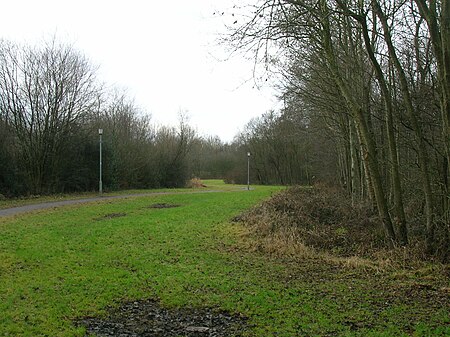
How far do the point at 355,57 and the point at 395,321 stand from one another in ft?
30.1

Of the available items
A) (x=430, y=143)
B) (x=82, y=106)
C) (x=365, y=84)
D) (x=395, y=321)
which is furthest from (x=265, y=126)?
(x=395, y=321)

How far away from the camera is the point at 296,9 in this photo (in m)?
8.80

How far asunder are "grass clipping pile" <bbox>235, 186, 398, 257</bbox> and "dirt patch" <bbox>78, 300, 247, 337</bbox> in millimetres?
4697

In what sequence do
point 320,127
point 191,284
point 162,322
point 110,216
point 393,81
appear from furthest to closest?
point 320,127 → point 110,216 → point 393,81 → point 191,284 → point 162,322

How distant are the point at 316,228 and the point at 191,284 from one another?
6.56 meters

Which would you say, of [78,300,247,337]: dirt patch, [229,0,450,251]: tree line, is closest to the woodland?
[229,0,450,251]: tree line

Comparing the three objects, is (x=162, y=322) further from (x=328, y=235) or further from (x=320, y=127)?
(x=320, y=127)

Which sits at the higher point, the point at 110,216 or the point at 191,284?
the point at 110,216

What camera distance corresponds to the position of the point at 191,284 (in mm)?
7531

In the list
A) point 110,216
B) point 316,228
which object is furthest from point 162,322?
point 110,216

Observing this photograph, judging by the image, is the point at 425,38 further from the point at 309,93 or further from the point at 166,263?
the point at 166,263

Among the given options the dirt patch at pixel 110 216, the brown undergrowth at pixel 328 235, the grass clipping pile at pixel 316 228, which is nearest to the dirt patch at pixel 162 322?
the brown undergrowth at pixel 328 235

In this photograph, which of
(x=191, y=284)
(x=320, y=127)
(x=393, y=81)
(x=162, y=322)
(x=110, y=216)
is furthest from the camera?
(x=320, y=127)

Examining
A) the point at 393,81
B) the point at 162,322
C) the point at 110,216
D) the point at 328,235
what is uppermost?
the point at 393,81
